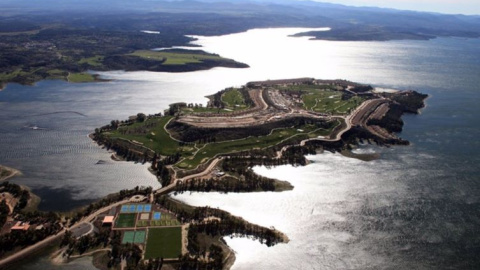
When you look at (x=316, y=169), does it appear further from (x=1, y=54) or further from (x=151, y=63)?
(x=1, y=54)

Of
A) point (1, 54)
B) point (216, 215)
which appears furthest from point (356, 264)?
point (1, 54)

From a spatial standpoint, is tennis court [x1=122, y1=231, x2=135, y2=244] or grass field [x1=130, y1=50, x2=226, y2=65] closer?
tennis court [x1=122, y1=231, x2=135, y2=244]

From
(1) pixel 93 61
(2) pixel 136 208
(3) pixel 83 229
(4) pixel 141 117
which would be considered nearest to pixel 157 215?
(2) pixel 136 208

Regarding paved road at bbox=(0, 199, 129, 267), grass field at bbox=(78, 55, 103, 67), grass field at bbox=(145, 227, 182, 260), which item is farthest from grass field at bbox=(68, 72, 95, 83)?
grass field at bbox=(145, 227, 182, 260)

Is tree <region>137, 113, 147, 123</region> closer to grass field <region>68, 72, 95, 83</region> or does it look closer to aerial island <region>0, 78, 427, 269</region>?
aerial island <region>0, 78, 427, 269</region>

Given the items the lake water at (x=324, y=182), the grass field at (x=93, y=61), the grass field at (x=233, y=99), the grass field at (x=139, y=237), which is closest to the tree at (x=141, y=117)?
the lake water at (x=324, y=182)

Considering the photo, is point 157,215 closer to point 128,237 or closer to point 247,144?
point 128,237
